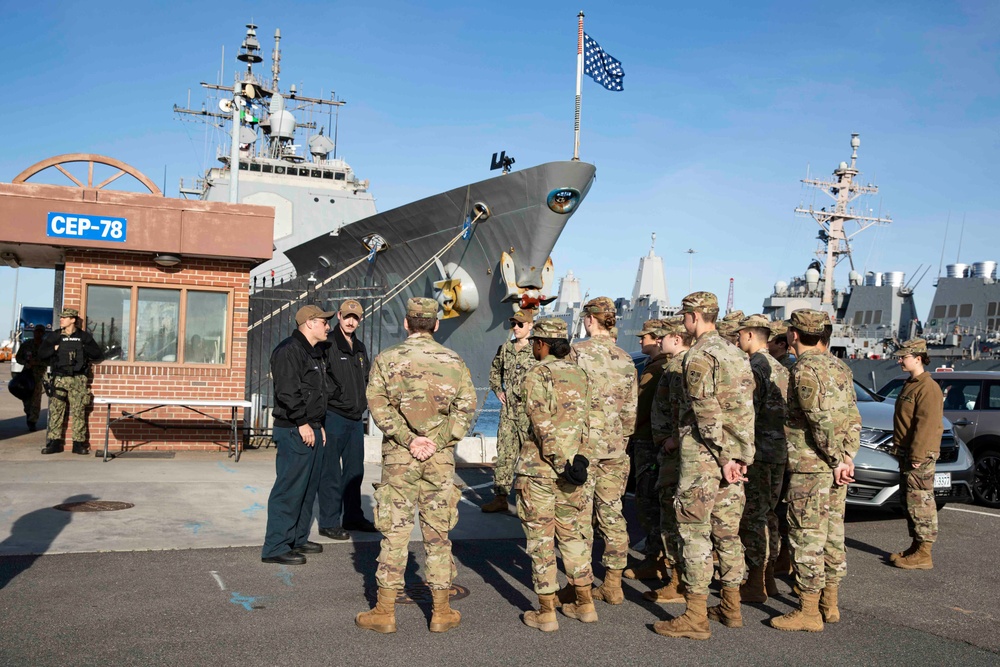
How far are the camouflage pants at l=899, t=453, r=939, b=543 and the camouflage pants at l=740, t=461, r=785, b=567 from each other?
1.44 metres

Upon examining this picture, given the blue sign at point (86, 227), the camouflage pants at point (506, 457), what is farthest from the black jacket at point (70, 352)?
→ the camouflage pants at point (506, 457)

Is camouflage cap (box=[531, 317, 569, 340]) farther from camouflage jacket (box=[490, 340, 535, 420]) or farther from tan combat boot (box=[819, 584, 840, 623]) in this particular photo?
camouflage jacket (box=[490, 340, 535, 420])

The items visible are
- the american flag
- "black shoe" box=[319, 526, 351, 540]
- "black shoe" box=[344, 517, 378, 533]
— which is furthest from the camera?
the american flag

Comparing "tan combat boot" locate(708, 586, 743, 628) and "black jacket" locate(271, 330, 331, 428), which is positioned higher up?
"black jacket" locate(271, 330, 331, 428)

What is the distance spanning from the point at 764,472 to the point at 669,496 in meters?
0.61

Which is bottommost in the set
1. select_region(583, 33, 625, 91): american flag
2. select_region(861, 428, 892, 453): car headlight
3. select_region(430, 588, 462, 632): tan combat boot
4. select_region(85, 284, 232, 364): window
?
select_region(430, 588, 462, 632): tan combat boot

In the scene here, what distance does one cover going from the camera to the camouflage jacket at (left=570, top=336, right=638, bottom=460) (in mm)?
4941

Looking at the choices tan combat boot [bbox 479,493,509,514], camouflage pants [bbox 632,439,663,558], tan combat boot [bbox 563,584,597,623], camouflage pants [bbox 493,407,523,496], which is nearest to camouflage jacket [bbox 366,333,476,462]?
tan combat boot [bbox 563,584,597,623]

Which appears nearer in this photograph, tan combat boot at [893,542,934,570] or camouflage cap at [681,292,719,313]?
camouflage cap at [681,292,719,313]

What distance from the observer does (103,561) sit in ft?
16.9

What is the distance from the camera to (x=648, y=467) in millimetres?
5832

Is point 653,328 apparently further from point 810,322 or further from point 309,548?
point 309,548

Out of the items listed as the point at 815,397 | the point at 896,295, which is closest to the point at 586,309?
the point at 815,397

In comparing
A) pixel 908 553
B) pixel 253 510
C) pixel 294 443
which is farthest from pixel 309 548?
pixel 908 553
